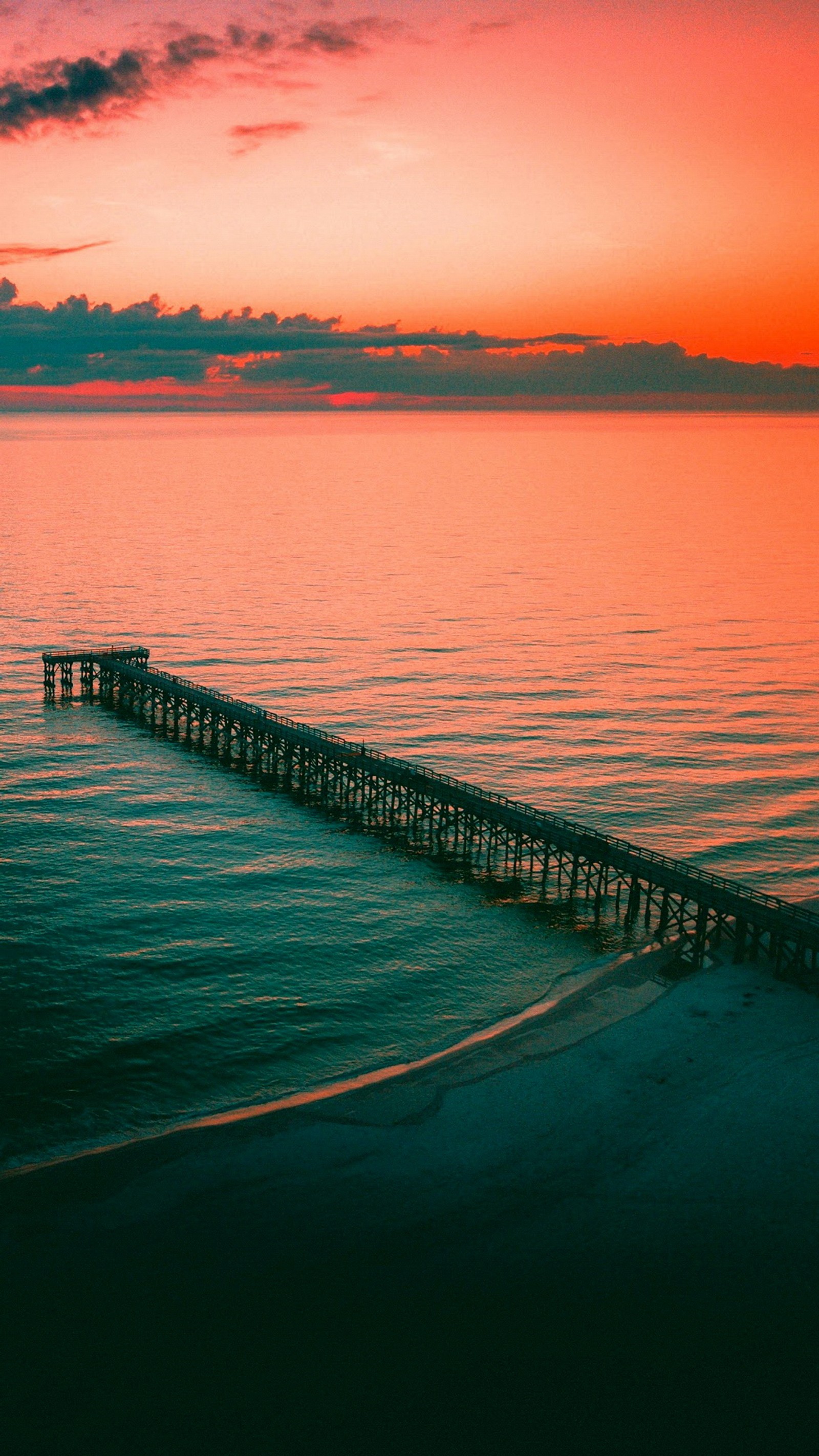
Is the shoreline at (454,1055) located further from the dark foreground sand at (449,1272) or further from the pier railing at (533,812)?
the pier railing at (533,812)

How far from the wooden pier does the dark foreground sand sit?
7596mm

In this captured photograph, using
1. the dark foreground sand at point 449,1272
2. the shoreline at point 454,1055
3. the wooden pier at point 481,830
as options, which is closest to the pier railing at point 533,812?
the wooden pier at point 481,830

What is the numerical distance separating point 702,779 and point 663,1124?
3554cm

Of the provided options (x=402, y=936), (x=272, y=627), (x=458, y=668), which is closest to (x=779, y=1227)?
(x=402, y=936)

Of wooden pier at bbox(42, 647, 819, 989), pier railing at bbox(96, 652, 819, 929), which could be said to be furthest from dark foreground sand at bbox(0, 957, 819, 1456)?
pier railing at bbox(96, 652, 819, 929)

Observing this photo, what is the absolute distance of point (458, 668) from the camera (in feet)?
311

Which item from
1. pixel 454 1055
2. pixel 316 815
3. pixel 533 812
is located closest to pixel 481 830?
pixel 533 812

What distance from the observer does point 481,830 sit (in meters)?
55.1

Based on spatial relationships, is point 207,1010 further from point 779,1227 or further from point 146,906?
point 779,1227

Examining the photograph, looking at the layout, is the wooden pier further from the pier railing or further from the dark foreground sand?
the dark foreground sand

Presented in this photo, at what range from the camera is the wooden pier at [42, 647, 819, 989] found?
4372cm

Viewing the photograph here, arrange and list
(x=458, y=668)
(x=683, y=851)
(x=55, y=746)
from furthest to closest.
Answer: (x=458, y=668), (x=55, y=746), (x=683, y=851)

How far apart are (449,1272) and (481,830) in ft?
97.6

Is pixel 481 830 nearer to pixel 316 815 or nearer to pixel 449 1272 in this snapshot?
pixel 316 815
